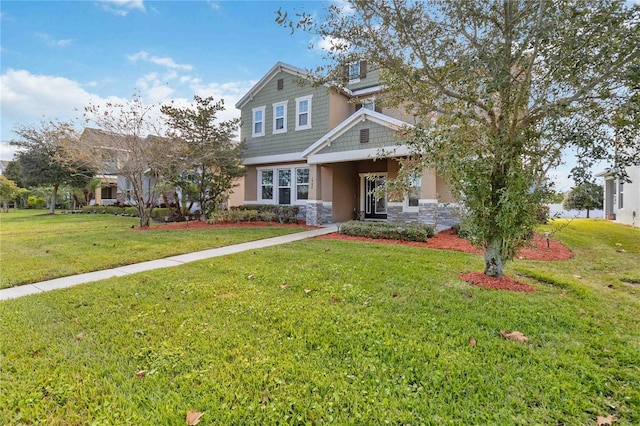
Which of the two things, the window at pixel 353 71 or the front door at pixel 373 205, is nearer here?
the window at pixel 353 71

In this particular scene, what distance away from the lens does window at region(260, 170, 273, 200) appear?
1750 centimetres

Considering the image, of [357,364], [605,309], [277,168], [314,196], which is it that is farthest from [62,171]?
[605,309]

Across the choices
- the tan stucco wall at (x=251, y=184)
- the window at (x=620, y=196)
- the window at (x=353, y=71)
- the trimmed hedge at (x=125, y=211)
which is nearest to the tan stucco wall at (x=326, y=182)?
the tan stucco wall at (x=251, y=184)

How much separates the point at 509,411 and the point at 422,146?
4555mm

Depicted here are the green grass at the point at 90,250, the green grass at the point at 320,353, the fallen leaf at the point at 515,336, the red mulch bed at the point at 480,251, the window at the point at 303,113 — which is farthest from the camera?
the window at the point at 303,113

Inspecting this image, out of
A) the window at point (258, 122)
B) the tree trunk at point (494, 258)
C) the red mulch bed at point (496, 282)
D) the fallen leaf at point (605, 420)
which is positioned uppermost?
the window at point (258, 122)

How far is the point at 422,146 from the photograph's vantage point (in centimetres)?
596

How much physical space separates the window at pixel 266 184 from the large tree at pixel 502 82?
11.5m

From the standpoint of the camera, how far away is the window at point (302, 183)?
16062 millimetres

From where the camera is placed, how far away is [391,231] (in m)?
10.6

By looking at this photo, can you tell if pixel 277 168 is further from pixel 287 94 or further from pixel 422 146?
pixel 422 146

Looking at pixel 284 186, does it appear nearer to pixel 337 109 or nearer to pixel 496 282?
pixel 337 109

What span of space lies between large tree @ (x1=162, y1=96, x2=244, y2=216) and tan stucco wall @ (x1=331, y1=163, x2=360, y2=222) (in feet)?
17.1

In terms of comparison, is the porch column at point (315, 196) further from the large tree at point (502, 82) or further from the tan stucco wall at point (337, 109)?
the large tree at point (502, 82)
